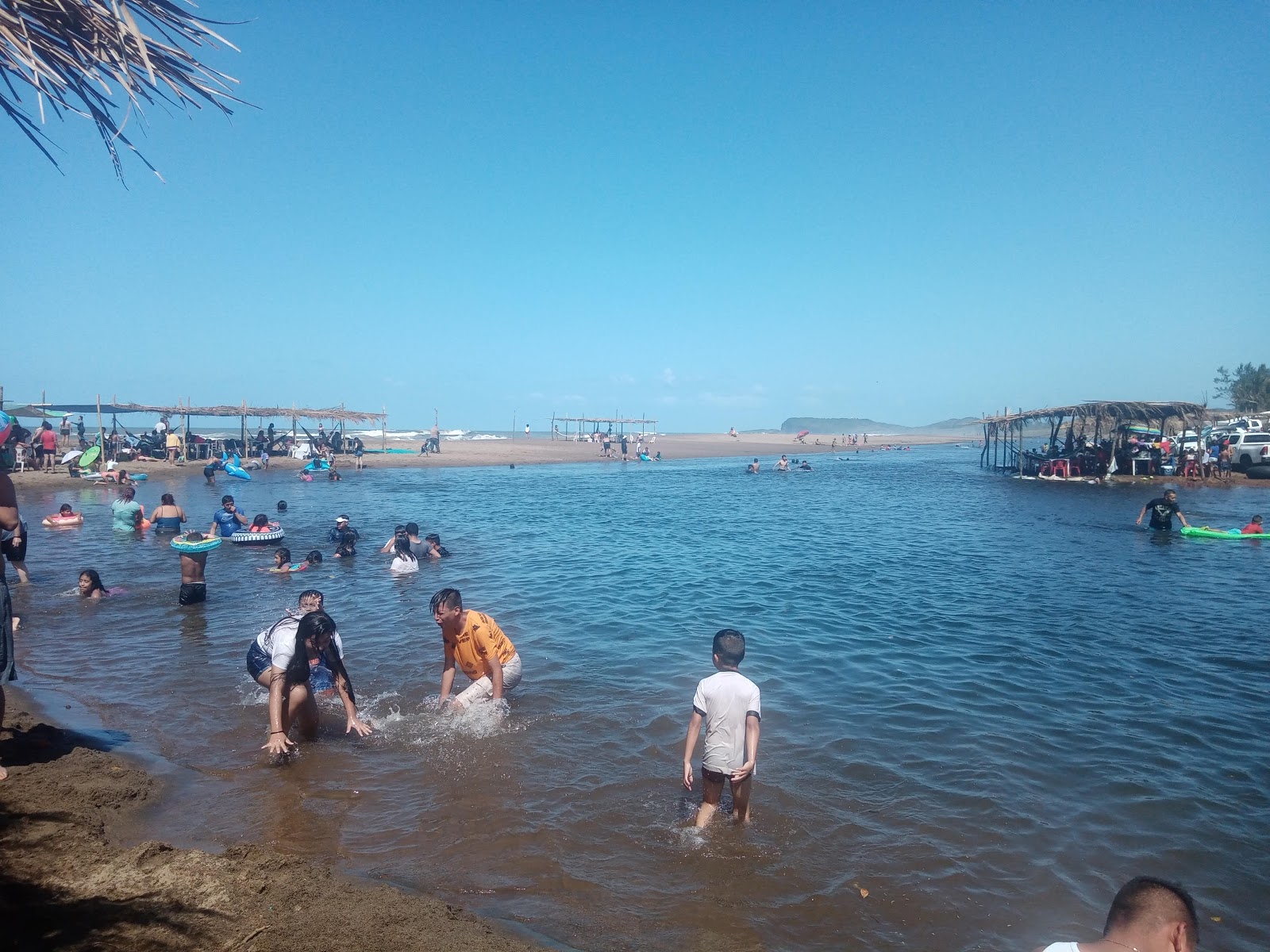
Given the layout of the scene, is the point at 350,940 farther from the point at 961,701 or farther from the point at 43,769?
the point at 961,701

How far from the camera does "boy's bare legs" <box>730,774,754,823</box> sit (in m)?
5.40

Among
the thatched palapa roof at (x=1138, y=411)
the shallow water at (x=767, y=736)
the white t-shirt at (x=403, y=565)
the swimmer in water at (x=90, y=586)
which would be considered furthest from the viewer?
the thatched palapa roof at (x=1138, y=411)

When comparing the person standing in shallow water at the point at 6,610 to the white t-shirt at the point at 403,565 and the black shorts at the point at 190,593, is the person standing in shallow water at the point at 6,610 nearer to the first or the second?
the black shorts at the point at 190,593

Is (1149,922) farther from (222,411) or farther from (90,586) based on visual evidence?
(222,411)

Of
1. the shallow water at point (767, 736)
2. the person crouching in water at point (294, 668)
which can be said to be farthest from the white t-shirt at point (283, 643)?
the shallow water at point (767, 736)

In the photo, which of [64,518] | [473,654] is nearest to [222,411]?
[64,518]

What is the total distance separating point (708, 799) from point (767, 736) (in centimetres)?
207

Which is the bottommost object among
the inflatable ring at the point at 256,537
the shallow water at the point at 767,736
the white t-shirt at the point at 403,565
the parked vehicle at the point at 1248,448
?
the shallow water at the point at 767,736

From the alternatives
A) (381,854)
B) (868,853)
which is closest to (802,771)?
(868,853)

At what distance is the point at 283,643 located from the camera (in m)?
6.36

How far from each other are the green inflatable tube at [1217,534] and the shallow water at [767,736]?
3.98 ft

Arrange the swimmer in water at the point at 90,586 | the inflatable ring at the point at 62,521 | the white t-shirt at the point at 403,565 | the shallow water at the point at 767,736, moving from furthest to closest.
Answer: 1. the inflatable ring at the point at 62,521
2. the white t-shirt at the point at 403,565
3. the swimmer in water at the point at 90,586
4. the shallow water at the point at 767,736

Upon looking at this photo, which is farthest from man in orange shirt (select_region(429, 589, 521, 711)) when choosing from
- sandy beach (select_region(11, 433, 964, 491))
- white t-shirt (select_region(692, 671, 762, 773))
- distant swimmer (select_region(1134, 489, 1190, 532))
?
sandy beach (select_region(11, 433, 964, 491))

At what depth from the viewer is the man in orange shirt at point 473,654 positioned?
7199 millimetres
